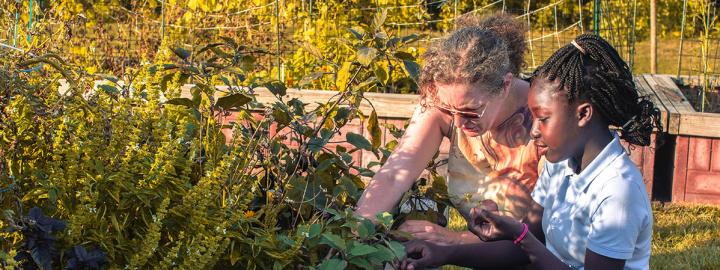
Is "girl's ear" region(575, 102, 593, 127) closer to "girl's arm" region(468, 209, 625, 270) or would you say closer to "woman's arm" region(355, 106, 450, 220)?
"girl's arm" region(468, 209, 625, 270)

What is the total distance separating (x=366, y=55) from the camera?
2678mm

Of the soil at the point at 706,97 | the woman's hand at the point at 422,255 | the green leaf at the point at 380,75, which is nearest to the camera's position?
the woman's hand at the point at 422,255

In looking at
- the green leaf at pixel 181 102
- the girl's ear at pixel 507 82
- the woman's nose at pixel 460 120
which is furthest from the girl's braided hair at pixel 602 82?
the green leaf at pixel 181 102

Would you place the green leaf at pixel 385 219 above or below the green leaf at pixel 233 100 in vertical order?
below

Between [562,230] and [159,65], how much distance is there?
3.77 ft

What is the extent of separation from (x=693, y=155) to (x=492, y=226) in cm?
319

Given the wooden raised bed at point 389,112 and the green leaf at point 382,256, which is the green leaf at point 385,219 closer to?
the green leaf at point 382,256

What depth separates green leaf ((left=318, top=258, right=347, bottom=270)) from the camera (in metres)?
2.08

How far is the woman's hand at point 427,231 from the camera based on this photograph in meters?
2.63

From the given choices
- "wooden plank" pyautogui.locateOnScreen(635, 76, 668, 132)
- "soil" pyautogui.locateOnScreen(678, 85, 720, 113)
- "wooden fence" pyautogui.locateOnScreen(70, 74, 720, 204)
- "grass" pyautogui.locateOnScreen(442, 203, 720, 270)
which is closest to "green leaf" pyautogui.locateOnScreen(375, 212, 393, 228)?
"grass" pyautogui.locateOnScreen(442, 203, 720, 270)

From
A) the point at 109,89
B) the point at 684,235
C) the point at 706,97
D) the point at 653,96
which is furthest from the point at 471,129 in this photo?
the point at 706,97

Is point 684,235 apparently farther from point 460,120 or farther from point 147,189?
point 147,189

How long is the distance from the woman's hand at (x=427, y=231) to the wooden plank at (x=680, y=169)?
10.0ft

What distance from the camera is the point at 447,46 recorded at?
2752 mm
